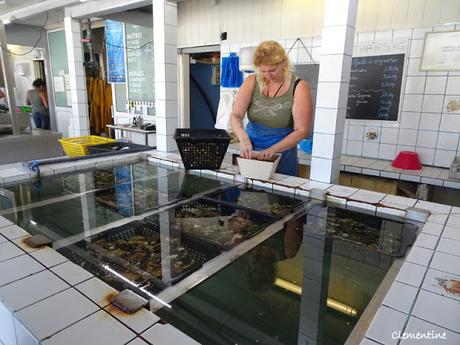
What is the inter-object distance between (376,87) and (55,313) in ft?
11.6

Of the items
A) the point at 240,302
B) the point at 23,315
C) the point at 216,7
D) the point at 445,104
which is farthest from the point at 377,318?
the point at 216,7

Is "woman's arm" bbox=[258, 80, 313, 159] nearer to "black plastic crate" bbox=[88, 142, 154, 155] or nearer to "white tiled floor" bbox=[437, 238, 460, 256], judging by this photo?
"white tiled floor" bbox=[437, 238, 460, 256]

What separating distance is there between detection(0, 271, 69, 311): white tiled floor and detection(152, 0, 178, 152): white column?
2.16 meters

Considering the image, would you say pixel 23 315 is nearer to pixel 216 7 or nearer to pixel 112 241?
pixel 112 241

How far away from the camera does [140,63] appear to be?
5738 millimetres

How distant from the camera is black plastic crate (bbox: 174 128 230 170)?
7.29 feet

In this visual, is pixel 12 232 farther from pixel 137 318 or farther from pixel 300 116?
pixel 300 116

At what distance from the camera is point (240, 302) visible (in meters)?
0.98

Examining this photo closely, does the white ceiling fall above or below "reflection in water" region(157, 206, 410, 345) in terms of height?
above

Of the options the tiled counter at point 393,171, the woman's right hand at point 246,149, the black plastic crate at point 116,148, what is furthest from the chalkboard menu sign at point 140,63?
the woman's right hand at point 246,149

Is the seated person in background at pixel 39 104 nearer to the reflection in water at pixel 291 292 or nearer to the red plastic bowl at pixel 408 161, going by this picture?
the red plastic bowl at pixel 408 161

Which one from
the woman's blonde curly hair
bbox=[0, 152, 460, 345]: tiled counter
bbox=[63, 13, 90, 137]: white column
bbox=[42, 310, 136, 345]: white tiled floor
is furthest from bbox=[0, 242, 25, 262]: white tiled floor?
bbox=[63, 13, 90, 137]: white column

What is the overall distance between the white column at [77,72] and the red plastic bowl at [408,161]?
13.4ft

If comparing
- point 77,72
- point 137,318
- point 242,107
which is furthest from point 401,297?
point 77,72
